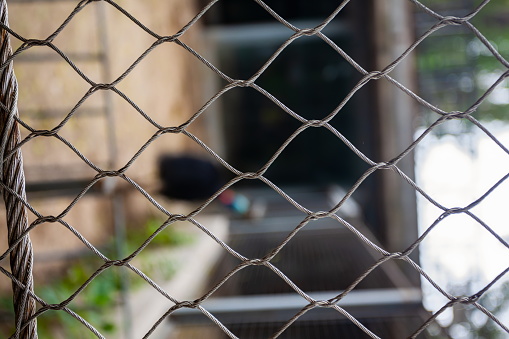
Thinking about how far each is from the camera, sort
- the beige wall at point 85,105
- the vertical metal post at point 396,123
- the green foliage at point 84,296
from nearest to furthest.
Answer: the green foliage at point 84,296 < the beige wall at point 85,105 < the vertical metal post at point 396,123

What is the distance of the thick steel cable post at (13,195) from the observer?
25.4 inches

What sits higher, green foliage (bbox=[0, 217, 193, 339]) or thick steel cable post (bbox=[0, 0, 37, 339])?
green foliage (bbox=[0, 217, 193, 339])

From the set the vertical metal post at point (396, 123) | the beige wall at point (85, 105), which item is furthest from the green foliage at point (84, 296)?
the vertical metal post at point (396, 123)

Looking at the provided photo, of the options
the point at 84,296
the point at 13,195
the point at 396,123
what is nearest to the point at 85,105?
the point at 84,296

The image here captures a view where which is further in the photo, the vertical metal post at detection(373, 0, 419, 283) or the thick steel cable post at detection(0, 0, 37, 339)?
the vertical metal post at detection(373, 0, 419, 283)

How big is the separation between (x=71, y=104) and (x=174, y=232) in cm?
106

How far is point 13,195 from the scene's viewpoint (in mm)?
646

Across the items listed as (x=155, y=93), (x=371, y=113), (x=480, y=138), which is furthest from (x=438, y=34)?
(x=155, y=93)

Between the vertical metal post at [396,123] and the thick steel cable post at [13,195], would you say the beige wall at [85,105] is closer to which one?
the thick steel cable post at [13,195]

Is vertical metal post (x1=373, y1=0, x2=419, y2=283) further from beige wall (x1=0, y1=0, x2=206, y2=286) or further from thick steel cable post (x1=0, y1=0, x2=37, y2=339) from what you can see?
thick steel cable post (x1=0, y1=0, x2=37, y2=339)

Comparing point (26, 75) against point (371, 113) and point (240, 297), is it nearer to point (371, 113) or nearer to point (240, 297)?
point (240, 297)

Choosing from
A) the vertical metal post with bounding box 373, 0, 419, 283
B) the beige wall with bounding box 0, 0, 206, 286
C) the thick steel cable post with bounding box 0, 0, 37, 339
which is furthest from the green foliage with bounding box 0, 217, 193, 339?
the vertical metal post with bounding box 373, 0, 419, 283

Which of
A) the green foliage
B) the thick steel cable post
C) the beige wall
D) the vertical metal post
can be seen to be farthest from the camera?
the vertical metal post

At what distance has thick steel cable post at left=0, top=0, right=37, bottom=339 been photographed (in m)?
0.65
